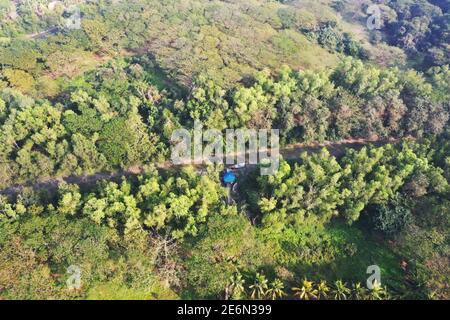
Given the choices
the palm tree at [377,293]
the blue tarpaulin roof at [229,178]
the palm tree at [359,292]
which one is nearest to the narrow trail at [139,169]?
the blue tarpaulin roof at [229,178]

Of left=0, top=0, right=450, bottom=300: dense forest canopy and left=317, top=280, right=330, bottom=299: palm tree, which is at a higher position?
left=0, top=0, right=450, bottom=300: dense forest canopy

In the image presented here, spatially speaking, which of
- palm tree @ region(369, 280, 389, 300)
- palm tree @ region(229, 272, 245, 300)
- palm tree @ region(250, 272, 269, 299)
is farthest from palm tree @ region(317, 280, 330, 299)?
palm tree @ region(229, 272, 245, 300)

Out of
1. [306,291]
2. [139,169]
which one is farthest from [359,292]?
[139,169]

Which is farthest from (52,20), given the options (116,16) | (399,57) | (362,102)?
(399,57)

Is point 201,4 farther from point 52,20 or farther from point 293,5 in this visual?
point 52,20

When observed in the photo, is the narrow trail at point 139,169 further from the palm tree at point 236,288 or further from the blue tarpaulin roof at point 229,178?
the palm tree at point 236,288

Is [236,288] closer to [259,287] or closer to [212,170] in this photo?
[259,287]

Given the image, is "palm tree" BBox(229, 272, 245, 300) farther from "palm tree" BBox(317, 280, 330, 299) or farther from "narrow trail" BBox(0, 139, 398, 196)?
"narrow trail" BBox(0, 139, 398, 196)
